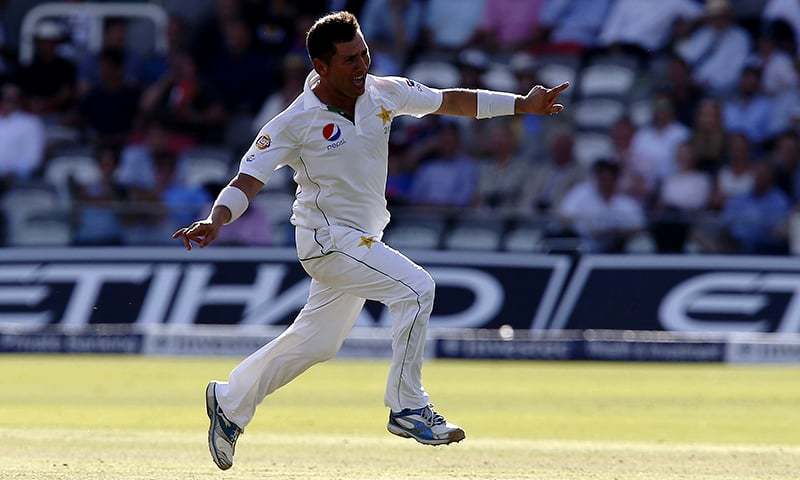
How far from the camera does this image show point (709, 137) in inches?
498

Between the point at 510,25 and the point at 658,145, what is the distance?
2159 millimetres

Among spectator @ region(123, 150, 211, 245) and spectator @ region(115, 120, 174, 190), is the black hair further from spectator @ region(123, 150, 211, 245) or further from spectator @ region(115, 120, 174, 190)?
spectator @ region(115, 120, 174, 190)

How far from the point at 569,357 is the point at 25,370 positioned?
417cm

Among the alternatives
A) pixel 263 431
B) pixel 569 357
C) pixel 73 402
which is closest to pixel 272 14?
pixel 569 357

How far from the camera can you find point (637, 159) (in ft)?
41.7

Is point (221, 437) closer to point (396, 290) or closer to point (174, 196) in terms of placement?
point (396, 290)

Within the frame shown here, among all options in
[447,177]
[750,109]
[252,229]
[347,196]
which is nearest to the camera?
[347,196]

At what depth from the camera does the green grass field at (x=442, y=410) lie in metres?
6.16

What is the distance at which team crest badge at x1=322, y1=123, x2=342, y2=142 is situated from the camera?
5562 millimetres

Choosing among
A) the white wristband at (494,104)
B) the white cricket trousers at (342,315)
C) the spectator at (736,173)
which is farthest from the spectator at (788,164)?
the white cricket trousers at (342,315)

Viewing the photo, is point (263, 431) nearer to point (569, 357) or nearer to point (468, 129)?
point (569, 357)

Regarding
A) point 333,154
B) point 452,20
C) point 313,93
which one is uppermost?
point 313,93

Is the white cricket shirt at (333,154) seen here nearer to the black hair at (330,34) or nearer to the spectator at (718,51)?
the black hair at (330,34)

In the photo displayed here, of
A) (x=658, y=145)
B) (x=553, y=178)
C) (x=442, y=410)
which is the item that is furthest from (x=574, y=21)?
(x=442, y=410)
